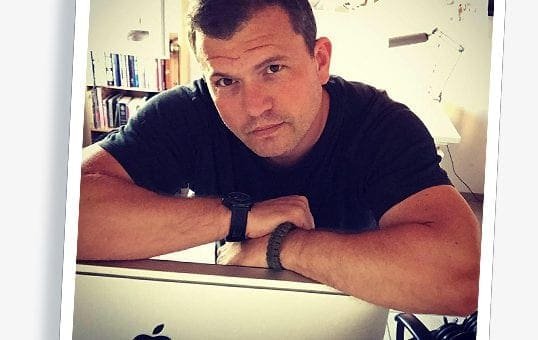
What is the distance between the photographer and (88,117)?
1156 millimetres

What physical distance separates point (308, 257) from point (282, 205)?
0.34ft

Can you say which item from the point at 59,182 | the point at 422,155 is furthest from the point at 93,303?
the point at 422,155

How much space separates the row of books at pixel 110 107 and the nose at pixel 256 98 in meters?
0.19

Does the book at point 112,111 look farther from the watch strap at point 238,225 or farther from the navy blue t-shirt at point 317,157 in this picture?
the watch strap at point 238,225

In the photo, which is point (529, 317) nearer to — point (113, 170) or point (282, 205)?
point (282, 205)

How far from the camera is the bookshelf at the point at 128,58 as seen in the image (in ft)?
3.67

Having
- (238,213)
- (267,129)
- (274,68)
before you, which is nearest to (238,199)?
(238,213)

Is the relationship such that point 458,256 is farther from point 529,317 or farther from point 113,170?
point 113,170

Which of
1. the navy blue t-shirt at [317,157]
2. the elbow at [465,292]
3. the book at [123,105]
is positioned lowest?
the elbow at [465,292]

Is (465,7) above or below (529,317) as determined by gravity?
above

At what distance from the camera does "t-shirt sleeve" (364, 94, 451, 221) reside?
1082 millimetres

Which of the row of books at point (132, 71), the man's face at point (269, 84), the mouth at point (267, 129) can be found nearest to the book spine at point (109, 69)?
the row of books at point (132, 71)

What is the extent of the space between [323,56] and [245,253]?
1.26 feet

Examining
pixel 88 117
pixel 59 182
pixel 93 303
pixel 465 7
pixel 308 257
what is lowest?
pixel 93 303
